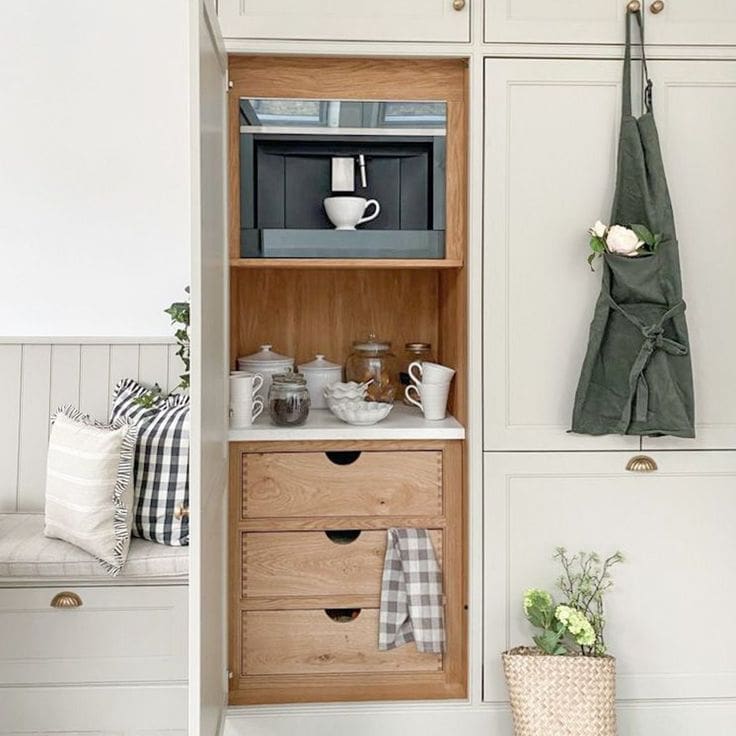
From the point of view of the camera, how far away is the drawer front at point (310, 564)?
7.23ft

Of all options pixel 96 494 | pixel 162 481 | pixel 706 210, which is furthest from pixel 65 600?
pixel 706 210

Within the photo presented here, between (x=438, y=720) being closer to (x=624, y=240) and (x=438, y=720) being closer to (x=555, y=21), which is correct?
(x=624, y=240)

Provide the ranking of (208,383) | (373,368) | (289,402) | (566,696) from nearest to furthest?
(208,383) → (566,696) → (289,402) → (373,368)

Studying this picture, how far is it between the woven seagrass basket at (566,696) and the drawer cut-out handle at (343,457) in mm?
661

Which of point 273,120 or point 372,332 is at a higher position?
point 273,120

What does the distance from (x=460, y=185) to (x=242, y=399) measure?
812mm

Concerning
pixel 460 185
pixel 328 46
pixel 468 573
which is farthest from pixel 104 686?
pixel 328 46

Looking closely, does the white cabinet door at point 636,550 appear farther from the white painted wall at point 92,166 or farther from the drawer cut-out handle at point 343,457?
the white painted wall at point 92,166

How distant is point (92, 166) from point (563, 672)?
6.70 ft

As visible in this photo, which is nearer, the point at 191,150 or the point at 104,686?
the point at 191,150

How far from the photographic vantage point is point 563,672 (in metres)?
2.00

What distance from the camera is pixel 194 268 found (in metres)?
1.56

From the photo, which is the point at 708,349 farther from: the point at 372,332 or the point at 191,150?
the point at 191,150

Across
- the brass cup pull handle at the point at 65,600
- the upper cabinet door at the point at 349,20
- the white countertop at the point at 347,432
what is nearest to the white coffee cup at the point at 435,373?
the white countertop at the point at 347,432
